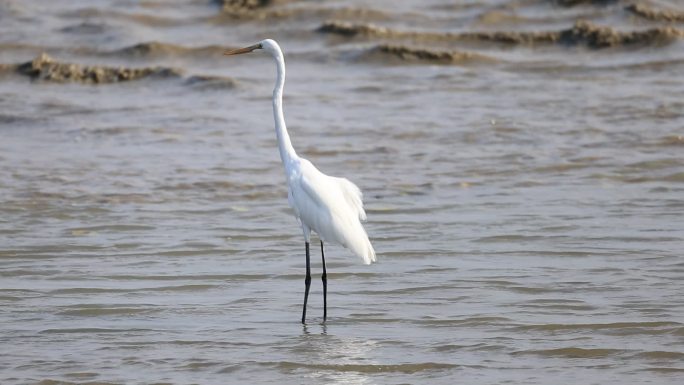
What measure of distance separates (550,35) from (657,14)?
1.82 m

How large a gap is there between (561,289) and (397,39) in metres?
10.0

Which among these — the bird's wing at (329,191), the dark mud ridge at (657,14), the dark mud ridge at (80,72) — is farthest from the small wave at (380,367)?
the dark mud ridge at (657,14)

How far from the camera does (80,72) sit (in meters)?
14.7

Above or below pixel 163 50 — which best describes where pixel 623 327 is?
below

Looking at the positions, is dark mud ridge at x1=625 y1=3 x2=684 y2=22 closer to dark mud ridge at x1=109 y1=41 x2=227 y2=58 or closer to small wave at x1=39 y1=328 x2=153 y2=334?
dark mud ridge at x1=109 y1=41 x2=227 y2=58

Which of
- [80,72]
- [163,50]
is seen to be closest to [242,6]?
[163,50]

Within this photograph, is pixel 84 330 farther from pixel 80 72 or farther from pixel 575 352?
pixel 80 72

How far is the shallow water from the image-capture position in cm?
561

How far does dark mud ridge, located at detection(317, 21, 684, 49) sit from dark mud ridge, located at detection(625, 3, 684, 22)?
1.04 m

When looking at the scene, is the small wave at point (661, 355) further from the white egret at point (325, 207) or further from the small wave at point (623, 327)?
the white egret at point (325, 207)

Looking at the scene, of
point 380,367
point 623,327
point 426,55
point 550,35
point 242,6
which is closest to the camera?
point 380,367

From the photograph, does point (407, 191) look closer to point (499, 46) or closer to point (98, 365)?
point (98, 365)

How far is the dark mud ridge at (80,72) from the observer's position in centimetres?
1450

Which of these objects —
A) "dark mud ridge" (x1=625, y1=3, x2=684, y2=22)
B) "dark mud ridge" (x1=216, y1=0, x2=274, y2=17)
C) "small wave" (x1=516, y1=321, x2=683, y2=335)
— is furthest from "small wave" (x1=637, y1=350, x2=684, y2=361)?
"dark mud ridge" (x1=216, y1=0, x2=274, y2=17)
